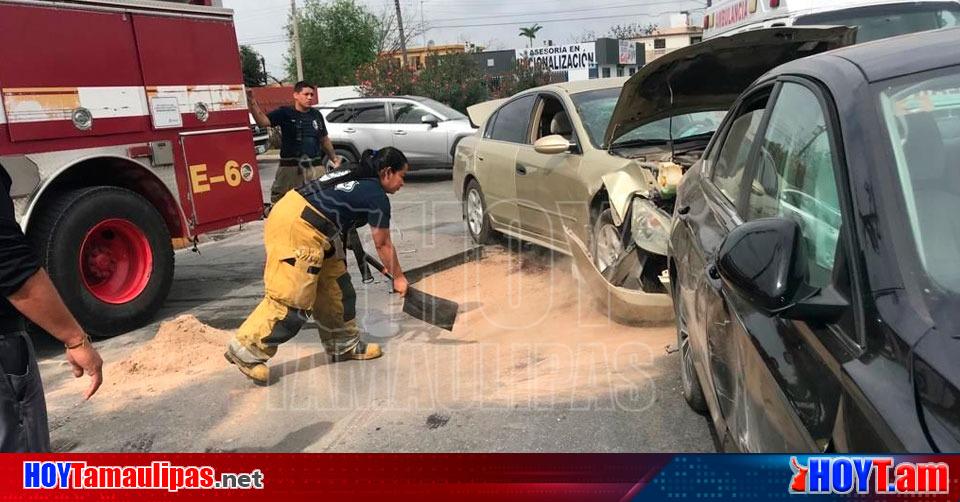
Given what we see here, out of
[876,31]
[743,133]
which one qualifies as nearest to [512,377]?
[743,133]

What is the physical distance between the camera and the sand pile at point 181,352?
4.67 m

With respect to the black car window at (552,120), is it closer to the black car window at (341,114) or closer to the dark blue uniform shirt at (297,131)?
the dark blue uniform shirt at (297,131)

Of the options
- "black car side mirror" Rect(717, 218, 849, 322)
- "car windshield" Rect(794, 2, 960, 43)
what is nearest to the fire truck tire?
"black car side mirror" Rect(717, 218, 849, 322)

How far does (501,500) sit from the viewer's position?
165 centimetres

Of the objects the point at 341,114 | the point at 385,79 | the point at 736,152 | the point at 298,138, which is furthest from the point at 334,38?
the point at 736,152

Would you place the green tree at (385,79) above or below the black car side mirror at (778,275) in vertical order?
above

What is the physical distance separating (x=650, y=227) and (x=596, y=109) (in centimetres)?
165

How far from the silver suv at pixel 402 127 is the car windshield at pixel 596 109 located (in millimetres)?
7399

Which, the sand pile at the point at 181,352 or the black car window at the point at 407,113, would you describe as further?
the black car window at the point at 407,113

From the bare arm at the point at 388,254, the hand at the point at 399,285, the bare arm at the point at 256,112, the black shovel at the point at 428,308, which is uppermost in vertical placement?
the bare arm at the point at 256,112

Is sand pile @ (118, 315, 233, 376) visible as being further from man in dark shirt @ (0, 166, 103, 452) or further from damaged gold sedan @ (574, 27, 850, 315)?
damaged gold sedan @ (574, 27, 850, 315)

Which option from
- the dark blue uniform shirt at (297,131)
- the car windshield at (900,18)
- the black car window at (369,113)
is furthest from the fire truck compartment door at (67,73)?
the black car window at (369,113)

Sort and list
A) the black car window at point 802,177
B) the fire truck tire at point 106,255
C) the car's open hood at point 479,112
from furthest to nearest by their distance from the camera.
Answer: the car's open hood at point 479,112 → the fire truck tire at point 106,255 → the black car window at point 802,177

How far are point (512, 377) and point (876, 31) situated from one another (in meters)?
5.41
